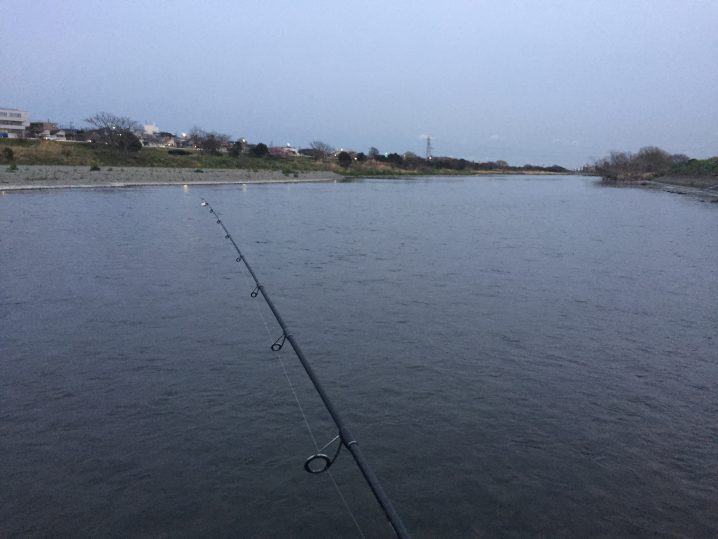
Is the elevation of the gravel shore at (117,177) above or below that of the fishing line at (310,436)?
below

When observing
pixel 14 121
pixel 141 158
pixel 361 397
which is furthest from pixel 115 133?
pixel 361 397

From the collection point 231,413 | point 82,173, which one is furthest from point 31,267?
point 82,173

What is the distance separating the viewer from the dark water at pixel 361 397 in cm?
445

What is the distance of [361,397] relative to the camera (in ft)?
21.1

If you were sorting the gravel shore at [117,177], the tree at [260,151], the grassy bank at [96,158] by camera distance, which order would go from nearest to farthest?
the gravel shore at [117,177]
the grassy bank at [96,158]
the tree at [260,151]

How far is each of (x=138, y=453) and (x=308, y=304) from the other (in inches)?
216

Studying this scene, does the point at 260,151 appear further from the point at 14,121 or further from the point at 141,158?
the point at 14,121

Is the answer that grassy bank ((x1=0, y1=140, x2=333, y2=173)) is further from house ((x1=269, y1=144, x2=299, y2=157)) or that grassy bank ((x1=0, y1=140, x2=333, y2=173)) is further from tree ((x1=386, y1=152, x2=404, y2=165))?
tree ((x1=386, y1=152, x2=404, y2=165))

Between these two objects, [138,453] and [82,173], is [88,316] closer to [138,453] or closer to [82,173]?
[138,453]

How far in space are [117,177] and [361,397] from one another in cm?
4679

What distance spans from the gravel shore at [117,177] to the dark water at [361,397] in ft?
91.8

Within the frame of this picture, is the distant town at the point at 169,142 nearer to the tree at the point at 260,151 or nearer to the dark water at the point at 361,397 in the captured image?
the tree at the point at 260,151

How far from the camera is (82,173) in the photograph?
44938 mm

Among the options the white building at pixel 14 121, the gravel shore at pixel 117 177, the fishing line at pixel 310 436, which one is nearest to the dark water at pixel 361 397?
the fishing line at pixel 310 436
